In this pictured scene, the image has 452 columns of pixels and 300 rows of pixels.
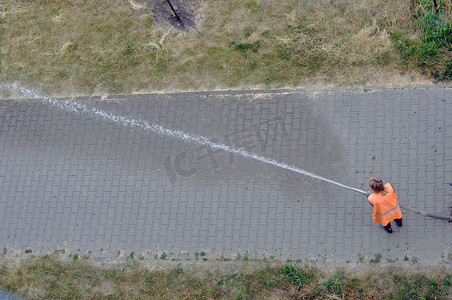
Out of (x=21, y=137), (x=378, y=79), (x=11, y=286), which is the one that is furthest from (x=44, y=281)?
(x=378, y=79)

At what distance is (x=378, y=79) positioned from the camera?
7.24m

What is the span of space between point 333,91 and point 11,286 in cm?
621

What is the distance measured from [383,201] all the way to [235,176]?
2408 mm

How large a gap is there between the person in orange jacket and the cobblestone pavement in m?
0.59

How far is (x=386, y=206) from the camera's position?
18.4ft

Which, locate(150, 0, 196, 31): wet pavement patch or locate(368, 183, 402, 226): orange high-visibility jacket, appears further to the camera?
locate(150, 0, 196, 31): wet pavement patch

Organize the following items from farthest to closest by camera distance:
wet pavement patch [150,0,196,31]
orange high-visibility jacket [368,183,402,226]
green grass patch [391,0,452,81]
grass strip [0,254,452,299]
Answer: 1. wet pavement patch [150,0,196,31]
2. green grass patch [391,0,452,81]
3. grass strip [0,254,452,299]
4. orange high-visibility jacket [368,183,402,226]

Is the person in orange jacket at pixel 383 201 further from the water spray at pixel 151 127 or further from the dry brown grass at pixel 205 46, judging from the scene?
the dry brown grass at pixel 205 46

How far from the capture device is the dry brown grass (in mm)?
7504

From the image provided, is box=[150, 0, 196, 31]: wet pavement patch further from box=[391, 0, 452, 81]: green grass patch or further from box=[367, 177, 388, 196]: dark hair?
box=[367, 177, 388, 196]: dark hair

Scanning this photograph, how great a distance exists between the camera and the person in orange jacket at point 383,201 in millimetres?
5406

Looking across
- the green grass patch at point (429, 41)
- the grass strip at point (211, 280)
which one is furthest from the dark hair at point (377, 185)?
the green grass patch at point (429, 41)

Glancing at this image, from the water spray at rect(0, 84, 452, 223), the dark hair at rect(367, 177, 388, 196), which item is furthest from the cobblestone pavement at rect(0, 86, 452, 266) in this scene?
the dark hair at rect(367, 177, 388, 196)

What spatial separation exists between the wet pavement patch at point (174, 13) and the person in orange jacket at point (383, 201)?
15.9ft
